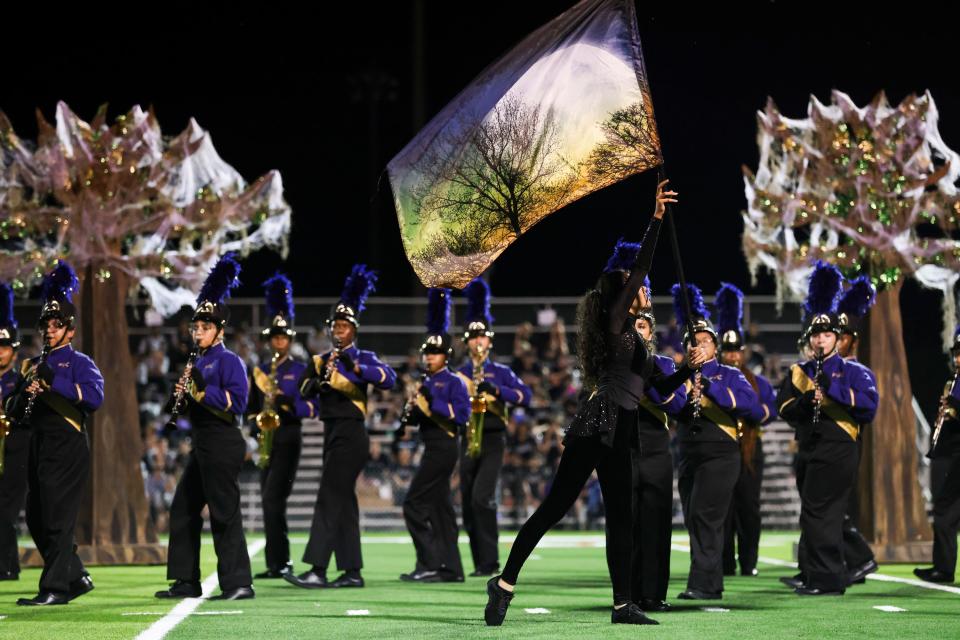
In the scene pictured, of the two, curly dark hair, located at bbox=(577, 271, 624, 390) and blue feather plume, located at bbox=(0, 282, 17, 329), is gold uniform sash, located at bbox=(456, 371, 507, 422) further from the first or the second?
curly dark hair, located at bbox=(577, 271, 624, 390)

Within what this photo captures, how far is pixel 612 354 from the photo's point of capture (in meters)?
8.15

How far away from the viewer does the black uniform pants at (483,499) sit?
42.1 feet

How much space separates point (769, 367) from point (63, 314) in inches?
555

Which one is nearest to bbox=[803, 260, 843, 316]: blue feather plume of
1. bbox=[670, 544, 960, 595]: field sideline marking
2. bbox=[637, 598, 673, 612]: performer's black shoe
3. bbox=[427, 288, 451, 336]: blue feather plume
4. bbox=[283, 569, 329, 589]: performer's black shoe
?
bbox=[670, 544, 960, 595]: field sideline marking

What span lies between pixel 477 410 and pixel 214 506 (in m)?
3.53

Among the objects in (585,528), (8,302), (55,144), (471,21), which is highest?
(471,21)

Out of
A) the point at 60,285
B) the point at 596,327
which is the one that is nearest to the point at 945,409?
the point at 596,327

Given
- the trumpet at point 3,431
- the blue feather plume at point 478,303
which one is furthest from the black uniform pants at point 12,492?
the blue feather plume at point 478,303

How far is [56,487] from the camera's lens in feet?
32.0

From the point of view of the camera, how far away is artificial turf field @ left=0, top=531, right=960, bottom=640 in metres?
8.06

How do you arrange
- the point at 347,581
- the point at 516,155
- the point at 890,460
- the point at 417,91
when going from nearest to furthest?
the point at 516,155 → the point at 347,581 → the point at 890,460 → the point at 417,91

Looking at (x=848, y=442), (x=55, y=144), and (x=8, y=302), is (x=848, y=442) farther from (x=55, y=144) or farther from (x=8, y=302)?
(x=55, y=144)

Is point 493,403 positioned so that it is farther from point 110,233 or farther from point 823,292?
point 110,233

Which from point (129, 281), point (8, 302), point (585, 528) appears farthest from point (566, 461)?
point (585, 528)
